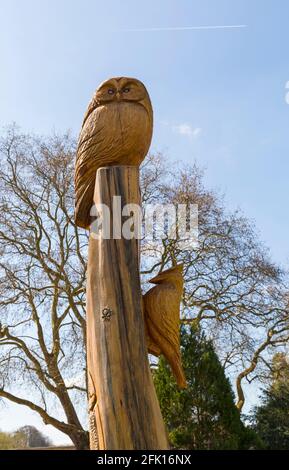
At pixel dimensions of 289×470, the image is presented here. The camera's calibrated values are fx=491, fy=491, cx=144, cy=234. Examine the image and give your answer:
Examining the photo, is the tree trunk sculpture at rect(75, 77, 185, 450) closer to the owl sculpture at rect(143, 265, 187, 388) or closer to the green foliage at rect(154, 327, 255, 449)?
the owl sculpture at rect(143, 265, 187, 388)

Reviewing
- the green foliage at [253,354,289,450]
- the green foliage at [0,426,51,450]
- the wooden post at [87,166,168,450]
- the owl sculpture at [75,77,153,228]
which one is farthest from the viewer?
the green foliage at [0,426,51,450]

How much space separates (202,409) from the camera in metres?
9.75

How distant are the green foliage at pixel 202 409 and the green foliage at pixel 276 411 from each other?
144 inches

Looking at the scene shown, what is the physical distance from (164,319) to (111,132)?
1.26 m

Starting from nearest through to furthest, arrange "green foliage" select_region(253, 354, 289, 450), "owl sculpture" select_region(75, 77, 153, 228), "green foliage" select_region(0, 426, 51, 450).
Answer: "owl sculpture" select_region(75, 77, 153, 228) → "green foliage" select_region(253, 354, 289, 450) → "green foliage" select_region(0, 426, 51, 450)

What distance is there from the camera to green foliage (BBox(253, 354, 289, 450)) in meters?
13.4

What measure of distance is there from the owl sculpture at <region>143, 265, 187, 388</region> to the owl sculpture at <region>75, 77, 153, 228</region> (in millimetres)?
734

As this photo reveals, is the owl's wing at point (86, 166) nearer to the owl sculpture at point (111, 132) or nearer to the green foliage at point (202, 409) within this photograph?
the owl sculpture at point (111, 132)

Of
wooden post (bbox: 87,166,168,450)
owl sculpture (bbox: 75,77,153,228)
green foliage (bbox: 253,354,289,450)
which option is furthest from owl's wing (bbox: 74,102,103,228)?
green foliage (bbox: 253,354,289,450)

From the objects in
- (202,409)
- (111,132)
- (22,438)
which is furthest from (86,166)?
(22,438)

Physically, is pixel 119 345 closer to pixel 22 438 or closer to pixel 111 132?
pixel 111 132

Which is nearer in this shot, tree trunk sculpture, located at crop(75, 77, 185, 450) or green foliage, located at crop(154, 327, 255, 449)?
tree trunk sculpture, located at crop(75, 77, 185, 450)

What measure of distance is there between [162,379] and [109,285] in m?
7.73
